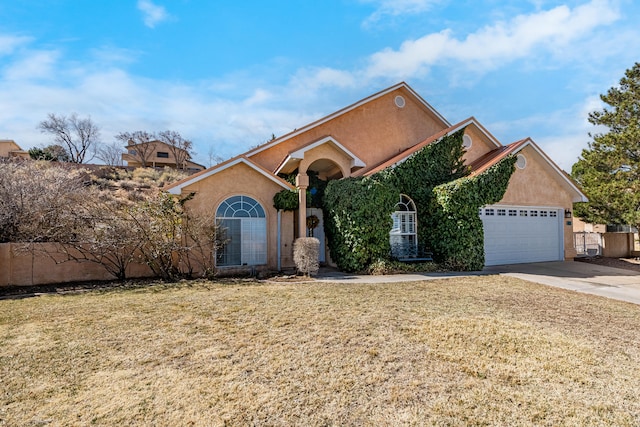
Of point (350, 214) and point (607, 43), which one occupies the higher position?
point (607, 43)

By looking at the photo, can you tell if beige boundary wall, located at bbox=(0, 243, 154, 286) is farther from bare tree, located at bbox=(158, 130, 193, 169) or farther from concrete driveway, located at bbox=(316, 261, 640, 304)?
bare tree, located at bbox=(158, 130, 193, 169)

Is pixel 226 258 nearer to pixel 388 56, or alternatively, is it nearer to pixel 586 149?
pixel 388 56

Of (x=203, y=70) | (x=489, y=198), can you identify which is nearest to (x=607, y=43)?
(x=489, y=198)

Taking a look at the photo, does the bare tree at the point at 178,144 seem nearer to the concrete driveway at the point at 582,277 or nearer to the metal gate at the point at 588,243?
the concrete driveway at the point at 582,277

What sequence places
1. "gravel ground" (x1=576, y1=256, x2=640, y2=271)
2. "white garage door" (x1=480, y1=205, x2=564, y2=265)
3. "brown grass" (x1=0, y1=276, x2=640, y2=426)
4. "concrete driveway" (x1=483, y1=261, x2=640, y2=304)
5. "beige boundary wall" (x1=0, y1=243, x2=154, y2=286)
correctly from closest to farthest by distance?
"brown grass" (x1=0, y1=276, x2=640, y2=426)
"concrete driveway" (x1=483, y1=261, x2=640, y2=304)
"beige boundary wall" (x1=0, y1=243, x2=154, y2=286)
"white garage door" (x1=480, y1=205, x2=564, y2=265)
"gravel ground" (x1=576, y1=256, x2=640, y2=271)

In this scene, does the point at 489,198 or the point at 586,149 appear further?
the point at 586,149

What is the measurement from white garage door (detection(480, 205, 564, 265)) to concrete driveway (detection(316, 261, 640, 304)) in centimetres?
76

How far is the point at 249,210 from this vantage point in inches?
555

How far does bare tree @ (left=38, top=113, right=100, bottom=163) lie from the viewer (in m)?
45.1

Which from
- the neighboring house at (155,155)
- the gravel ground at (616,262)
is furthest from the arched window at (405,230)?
the neighboring house at (155,155)

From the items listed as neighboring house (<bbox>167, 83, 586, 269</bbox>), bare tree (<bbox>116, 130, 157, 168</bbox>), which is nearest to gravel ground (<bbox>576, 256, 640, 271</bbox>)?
neighboring house (<bbox>167, 83, 586, 269</bbox>)

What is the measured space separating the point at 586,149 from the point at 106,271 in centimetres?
2803

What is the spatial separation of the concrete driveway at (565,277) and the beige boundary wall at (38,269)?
874cm

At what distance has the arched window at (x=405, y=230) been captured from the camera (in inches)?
611
